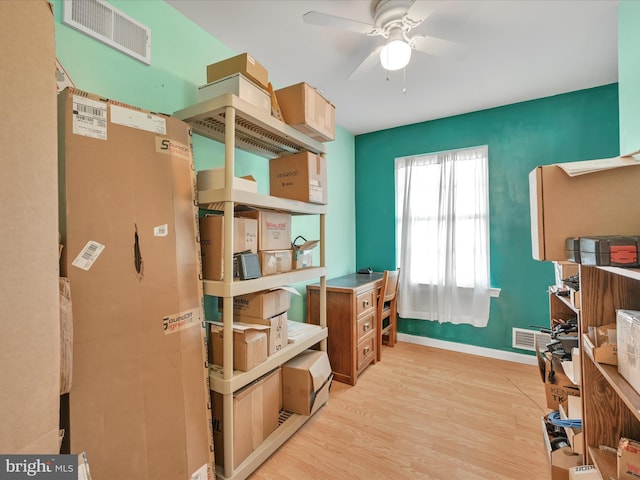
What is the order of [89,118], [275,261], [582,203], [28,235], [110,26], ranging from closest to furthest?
[28,235], [582,203], [89,118], [110,26], [275,261]

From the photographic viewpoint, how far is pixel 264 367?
5.01 ft

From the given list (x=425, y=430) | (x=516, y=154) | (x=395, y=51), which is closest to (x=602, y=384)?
(x=425, y=430)

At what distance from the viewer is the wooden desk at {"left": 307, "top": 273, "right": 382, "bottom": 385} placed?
2.46 meters

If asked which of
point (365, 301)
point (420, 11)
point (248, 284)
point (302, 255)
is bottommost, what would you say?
point (365, 301)

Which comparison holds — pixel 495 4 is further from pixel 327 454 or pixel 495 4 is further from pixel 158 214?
pixel 327 454

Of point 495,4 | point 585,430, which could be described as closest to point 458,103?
point 495,4

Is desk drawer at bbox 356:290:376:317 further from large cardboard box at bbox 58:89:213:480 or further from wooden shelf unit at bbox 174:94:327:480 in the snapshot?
large cardboard box at bbox 58:89:213:480

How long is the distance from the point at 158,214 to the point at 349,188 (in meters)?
2.75

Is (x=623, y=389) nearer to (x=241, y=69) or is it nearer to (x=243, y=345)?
(x=243, y=345)

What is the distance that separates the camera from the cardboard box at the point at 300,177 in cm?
186

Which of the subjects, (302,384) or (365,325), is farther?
(365,325)

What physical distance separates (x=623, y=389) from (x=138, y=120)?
6.59ft

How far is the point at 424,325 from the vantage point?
3361mm

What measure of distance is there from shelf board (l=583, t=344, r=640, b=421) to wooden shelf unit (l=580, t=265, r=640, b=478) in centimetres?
8
